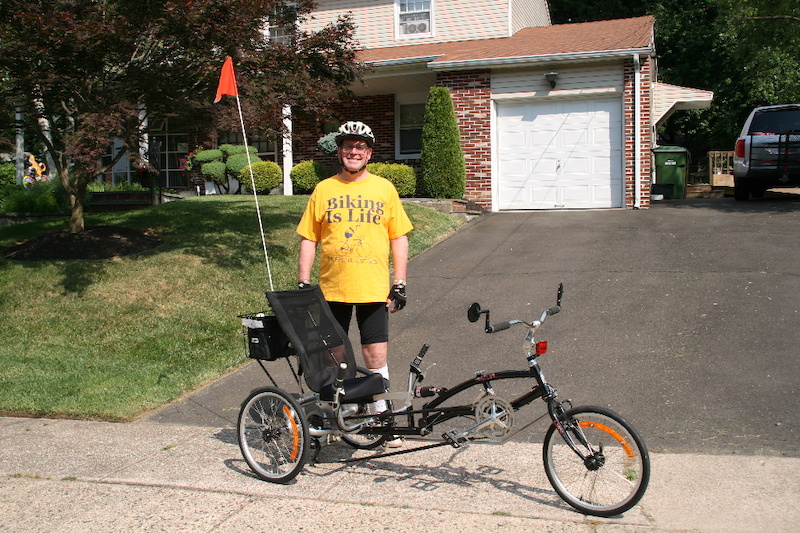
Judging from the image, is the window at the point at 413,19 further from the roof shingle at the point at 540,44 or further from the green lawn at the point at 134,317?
the green lawn at the point at 134,317

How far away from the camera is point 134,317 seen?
28.5 ft

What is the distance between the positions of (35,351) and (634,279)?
6660mm

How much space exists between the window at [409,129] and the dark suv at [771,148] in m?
7.42

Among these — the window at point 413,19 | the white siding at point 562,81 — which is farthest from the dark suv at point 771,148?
the window at point 413,19

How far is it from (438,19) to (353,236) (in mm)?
15419

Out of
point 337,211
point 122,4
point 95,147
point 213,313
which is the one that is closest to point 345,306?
point 337,211

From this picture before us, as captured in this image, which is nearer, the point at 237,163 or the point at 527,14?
the point at 237,163

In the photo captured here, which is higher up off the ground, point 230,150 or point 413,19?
point 413,19

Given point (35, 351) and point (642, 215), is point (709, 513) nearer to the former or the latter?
point (35, 351)

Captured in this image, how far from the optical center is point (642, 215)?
14219mm

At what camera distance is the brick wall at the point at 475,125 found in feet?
53.0

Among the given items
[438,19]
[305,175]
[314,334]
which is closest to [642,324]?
[314,334]

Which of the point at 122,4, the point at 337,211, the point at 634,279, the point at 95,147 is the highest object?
the point at 122,4

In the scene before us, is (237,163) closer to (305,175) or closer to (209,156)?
(209,156)
